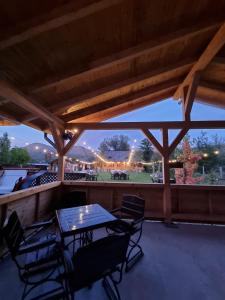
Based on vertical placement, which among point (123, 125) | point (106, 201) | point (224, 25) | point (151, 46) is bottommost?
point (106, 201)

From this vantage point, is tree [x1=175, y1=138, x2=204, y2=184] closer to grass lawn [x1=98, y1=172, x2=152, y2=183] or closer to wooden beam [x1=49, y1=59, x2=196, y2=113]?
grass lawn [x1=98, y1=172, x2=152, y2=183]

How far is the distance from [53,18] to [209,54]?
276 cm

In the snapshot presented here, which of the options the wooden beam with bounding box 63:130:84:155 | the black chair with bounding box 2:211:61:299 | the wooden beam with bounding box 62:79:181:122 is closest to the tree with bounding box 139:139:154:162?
the wooden beam with bounding box 62:79:181:122

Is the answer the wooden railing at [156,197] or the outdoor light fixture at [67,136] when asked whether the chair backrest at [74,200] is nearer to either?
the wooden railing at [156,197]

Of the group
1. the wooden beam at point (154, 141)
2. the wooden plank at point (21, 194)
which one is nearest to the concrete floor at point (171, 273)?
the wooden plank at point (21, 194)

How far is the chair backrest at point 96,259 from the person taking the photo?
1.23 m

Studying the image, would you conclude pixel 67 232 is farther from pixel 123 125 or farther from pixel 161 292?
pixel 123 125

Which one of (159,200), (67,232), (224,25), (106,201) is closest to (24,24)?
(67,232)

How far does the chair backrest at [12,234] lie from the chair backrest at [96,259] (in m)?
0.62

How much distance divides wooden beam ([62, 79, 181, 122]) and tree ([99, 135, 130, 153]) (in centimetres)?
164

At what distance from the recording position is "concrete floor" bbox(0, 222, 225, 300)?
5.95 feet

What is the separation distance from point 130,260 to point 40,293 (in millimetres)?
1216

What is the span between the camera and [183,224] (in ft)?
13.0

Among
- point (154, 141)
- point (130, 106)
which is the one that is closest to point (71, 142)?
point (130, 106)
